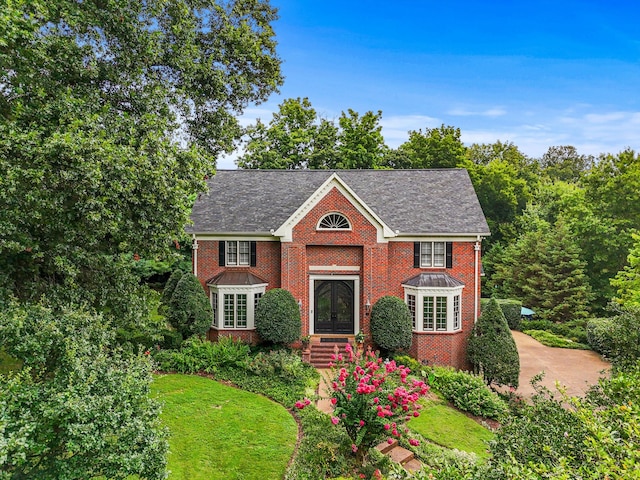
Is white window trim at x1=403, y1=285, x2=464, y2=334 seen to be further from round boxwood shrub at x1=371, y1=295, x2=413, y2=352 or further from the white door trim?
the white door trim

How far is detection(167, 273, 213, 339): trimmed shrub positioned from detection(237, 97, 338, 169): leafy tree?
Result: 18.1 metres

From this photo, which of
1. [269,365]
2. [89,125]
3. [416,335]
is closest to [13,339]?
[89,125]

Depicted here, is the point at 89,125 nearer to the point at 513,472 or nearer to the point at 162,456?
the point at 162,456

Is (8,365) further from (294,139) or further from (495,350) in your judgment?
(294,139)

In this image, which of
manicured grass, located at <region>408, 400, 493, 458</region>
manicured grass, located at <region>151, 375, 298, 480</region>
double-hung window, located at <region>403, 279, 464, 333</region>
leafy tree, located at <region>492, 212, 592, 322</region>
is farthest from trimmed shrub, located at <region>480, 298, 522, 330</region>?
manicured grass, located at <region>151, 375, 298, 480</region>

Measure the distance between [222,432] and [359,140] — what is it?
2785cm

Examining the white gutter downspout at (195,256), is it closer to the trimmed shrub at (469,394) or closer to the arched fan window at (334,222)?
the arched fan window at (334,222)

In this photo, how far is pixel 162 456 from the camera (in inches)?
245

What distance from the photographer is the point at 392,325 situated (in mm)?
17203

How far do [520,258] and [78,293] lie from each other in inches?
1182

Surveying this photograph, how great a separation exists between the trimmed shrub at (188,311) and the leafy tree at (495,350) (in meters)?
11.4

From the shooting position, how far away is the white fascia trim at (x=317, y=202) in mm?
17719

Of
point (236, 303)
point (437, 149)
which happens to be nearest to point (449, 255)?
point (236, 303)

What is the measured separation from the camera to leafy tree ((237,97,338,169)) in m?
34.0
